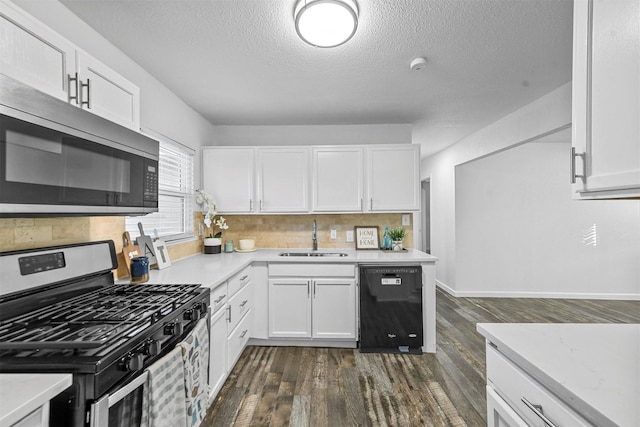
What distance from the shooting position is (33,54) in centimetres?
110

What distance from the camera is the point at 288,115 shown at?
11.0 feet

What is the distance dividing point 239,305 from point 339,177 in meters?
1.64

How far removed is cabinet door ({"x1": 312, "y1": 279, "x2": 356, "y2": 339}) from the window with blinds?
4.56ft

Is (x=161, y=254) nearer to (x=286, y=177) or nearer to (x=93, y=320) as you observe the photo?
(x=93, y=320)

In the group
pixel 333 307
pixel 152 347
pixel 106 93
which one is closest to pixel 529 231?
pixel 333 307

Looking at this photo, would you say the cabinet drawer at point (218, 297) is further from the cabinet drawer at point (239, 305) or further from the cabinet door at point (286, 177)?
the cabinet door at point (286, 177)

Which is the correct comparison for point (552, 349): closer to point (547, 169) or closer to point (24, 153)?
point (24, 153)

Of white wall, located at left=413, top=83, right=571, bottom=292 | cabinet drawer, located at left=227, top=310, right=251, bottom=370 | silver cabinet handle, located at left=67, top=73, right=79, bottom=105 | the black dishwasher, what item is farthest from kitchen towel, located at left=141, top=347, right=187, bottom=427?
white wall, located at left=413, top=83, right=571, bottom=292

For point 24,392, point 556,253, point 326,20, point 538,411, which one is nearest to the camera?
point 24,392

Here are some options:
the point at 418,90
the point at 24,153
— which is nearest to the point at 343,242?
the point at 418,90

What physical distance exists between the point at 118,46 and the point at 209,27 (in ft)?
2.26

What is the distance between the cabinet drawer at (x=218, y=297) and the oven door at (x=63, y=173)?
0.71 metres

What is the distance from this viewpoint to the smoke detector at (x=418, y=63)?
7.05ft

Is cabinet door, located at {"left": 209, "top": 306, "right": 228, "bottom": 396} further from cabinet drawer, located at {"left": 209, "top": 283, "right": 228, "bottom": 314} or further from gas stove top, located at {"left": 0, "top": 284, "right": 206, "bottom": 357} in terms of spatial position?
gas stove top, located at {"left": 0, "top": 284, "right": 206, "bottom": 357}
